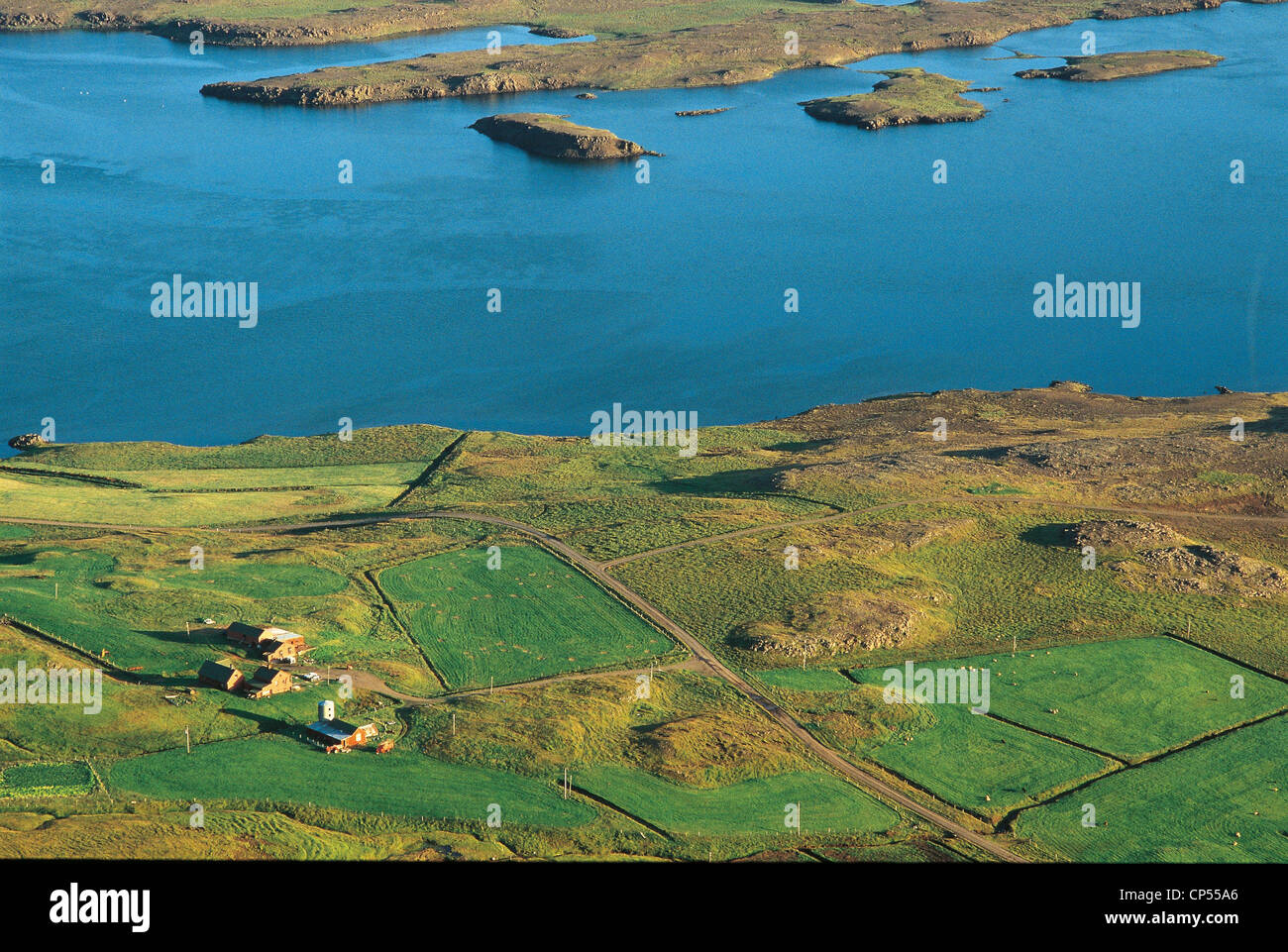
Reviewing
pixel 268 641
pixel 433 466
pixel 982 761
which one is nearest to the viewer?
pixel 982 761

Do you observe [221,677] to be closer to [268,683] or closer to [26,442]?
[268,683]

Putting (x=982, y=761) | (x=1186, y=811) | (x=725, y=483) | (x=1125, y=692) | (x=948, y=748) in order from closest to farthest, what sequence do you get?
(x=1186, y=811), (x=982, y=761), (x=948, y=748), (x=1125, y=692), (x=725, y=483)

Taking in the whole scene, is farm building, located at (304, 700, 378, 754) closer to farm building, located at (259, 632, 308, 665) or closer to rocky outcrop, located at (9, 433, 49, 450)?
farm building, located at (259, 632, 308, 665)

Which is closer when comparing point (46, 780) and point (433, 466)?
point (46, 780)

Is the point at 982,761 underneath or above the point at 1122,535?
underneath

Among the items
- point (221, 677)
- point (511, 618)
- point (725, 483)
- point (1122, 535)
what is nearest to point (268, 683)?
point (221, 677)

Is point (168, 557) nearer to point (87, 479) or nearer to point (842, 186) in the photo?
point (87, 479)
